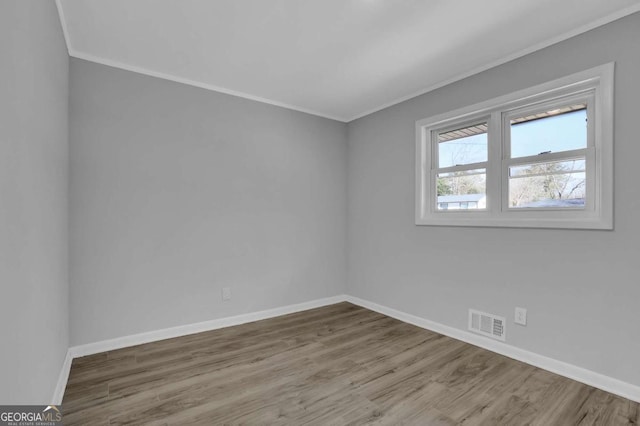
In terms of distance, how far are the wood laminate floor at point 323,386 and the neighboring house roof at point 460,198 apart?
137 centimetres

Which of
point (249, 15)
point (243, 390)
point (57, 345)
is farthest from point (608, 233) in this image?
point (57, 345)

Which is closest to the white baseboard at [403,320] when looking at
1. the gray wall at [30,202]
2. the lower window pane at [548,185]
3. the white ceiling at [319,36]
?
the gray wall at [30,202]

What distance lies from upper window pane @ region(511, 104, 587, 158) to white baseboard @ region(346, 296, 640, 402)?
5.38ft

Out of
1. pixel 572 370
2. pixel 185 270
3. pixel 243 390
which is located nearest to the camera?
pixel 243 390

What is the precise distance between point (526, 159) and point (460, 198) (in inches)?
27.4

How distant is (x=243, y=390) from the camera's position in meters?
2.09

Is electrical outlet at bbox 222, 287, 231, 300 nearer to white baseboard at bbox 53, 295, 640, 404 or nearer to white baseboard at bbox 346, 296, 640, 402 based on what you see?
white baseboard at bbox 53, 295, 640, 404

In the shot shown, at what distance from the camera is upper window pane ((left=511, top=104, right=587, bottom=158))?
2.34 m

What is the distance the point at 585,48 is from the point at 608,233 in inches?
52.9

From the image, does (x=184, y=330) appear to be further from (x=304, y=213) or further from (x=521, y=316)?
(x=521, y=316)

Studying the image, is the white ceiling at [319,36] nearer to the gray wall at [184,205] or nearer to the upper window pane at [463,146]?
the gray wall at [184,205]

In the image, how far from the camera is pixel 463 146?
124 inches

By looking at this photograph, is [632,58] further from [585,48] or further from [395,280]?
[395,280]

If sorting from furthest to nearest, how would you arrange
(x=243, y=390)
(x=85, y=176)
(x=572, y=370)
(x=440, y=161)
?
1. (x=440, y=161)
2. (x=85, y=176)
3. (x=572, y=370)
4. (x=243, y=390)
